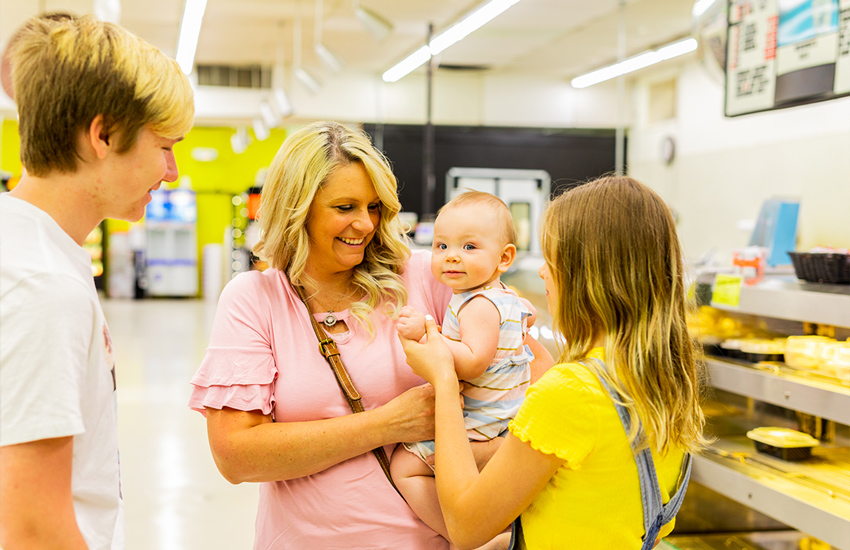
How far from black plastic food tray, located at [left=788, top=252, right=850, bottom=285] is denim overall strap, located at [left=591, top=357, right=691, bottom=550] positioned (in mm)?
1800

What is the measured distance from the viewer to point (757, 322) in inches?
126

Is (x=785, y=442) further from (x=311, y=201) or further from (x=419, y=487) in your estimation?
(x=311, y=201)

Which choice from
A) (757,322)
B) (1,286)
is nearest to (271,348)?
(1,286)

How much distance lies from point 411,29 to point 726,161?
4563mm

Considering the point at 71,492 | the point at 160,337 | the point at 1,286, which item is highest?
the point at 1,286

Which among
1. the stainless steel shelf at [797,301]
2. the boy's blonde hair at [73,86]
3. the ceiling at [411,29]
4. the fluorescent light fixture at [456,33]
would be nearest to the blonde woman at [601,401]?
the boy's blonde hair at [73,86]

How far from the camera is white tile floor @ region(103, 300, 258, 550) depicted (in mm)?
3965

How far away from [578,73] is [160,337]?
7.83 metres

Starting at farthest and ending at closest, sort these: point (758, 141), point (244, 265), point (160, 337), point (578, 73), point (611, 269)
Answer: point (244, 265)
point (578, 73)
point (160, 337)
point (758, 141)
point (611, 269)

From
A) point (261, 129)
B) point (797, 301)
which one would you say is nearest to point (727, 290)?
point (797, 301)

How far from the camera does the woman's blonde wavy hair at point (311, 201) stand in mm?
1628

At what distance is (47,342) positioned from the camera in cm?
94

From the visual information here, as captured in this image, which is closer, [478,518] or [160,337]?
[478,518]

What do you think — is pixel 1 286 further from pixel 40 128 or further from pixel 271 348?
pixel 271 348
